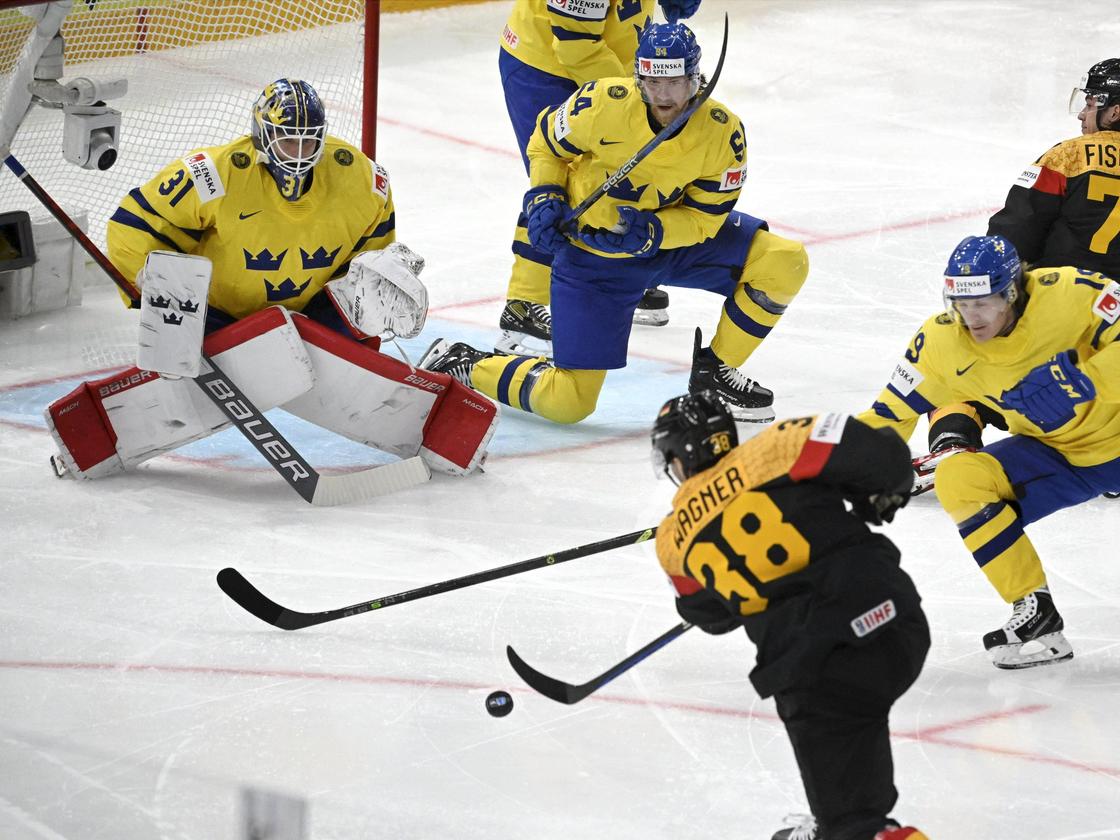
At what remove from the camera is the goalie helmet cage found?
5.58 meters

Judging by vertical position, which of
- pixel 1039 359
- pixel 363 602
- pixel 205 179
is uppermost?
pixel 1039 359

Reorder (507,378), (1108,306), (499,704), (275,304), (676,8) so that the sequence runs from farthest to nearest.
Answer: (676,8) → (507,378) → (275,304) → (1108,306) → (499,704)

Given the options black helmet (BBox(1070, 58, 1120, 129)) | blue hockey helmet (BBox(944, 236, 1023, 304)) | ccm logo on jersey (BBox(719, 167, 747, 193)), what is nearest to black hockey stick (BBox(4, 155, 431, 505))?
ccm logo on jersey (BBox(719, 167, 747, 193))

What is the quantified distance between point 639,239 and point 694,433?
1.96m

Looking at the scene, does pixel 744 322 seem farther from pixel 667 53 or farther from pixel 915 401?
pixel 915 401

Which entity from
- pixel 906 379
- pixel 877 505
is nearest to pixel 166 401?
pixel 906 379

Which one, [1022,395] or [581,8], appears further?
[581,8]

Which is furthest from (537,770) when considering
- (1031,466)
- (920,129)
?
(920,129)

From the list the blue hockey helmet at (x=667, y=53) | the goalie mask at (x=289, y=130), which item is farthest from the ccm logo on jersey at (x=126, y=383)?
the blue hockey helmet at (x=667, y=53)

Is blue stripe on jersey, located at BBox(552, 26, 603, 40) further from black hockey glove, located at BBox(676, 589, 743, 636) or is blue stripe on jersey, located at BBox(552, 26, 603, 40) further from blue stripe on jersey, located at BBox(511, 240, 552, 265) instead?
black hockey glove, located at BBox(676, 589, 743, 636)

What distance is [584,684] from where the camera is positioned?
9.73ft

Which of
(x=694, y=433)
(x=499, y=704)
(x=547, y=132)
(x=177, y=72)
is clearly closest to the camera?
(x=694, y=433)

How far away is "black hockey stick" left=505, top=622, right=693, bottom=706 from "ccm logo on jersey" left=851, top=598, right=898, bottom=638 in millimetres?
417

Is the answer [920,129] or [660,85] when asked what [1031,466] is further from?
[920,129]
